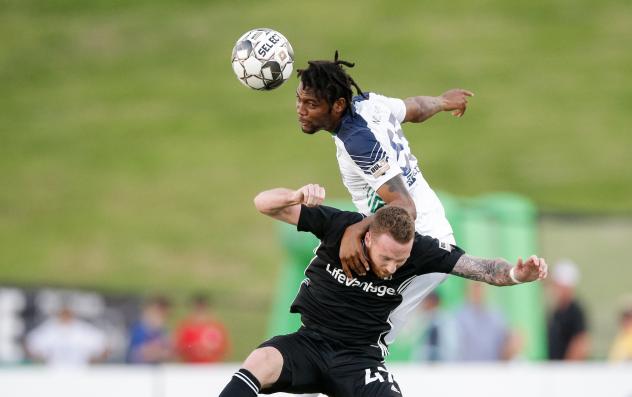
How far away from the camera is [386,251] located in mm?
7543

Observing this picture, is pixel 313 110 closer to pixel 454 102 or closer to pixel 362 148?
pixel 362 148

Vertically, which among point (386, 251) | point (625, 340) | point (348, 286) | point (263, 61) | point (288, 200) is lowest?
point (625, 340)

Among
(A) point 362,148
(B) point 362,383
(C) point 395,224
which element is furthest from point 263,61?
(B) point 362,383

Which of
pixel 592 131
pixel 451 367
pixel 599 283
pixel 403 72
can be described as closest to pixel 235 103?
pixel 403 72

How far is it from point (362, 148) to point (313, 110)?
414mm

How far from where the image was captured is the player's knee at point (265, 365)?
25.3ft

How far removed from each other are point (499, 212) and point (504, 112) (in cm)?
1929

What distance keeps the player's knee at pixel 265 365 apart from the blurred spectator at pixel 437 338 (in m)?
5.78

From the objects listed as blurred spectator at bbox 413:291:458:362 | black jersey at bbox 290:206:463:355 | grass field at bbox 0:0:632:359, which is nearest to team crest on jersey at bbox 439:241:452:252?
black jersey at bbox 290:206:463:355

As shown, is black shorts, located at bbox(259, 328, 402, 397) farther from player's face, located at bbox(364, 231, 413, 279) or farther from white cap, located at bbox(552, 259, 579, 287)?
white cap, located at bbox(552, 259, 579, 287)

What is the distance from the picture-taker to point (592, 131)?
33156 millimetres

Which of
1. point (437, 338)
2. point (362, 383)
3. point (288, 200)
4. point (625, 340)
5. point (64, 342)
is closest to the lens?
point (288, 200)

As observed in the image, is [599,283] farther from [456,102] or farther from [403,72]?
[403,72]

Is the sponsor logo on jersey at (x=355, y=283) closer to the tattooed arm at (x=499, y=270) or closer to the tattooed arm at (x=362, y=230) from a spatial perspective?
the tattooed arm at (x=362, y=230)
